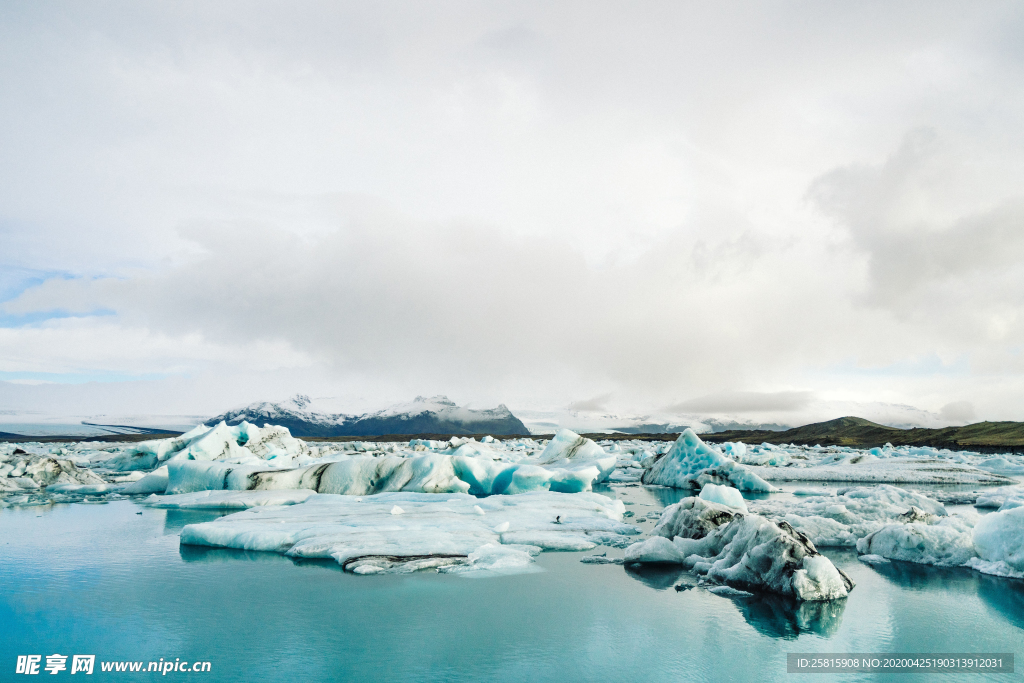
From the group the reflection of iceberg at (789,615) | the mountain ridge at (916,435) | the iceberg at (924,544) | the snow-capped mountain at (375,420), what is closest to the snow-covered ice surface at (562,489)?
the iceberg at (924,544)

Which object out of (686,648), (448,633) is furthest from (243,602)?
(686,648)

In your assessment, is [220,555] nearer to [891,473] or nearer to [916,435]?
[891,473]

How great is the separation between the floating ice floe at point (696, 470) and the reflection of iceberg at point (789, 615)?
11820 mm

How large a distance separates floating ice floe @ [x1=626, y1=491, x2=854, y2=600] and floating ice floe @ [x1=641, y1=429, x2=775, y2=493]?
32.8 feet

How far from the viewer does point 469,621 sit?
4828 millimetres

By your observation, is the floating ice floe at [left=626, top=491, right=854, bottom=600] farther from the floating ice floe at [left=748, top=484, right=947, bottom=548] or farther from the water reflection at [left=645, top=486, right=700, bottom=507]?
the water reflection at [left=645, top=486, right=700, bottom=507]

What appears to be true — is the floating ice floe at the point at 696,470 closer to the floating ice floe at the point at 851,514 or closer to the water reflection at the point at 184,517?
the floating ice floe at the point at 851,514

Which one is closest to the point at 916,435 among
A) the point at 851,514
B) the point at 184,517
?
the point at 851,514

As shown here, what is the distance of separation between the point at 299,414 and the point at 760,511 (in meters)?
175

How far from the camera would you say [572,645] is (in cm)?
438

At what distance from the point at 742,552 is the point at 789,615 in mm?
1230

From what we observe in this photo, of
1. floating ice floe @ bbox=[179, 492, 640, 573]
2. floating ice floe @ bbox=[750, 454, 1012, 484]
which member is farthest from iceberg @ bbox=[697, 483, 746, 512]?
floating ice floe @ bbox=[750, 454, 1012, 484]

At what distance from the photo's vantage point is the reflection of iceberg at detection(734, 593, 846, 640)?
15.4 feet

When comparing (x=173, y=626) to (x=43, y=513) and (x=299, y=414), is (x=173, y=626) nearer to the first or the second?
(x=43, y=513)
